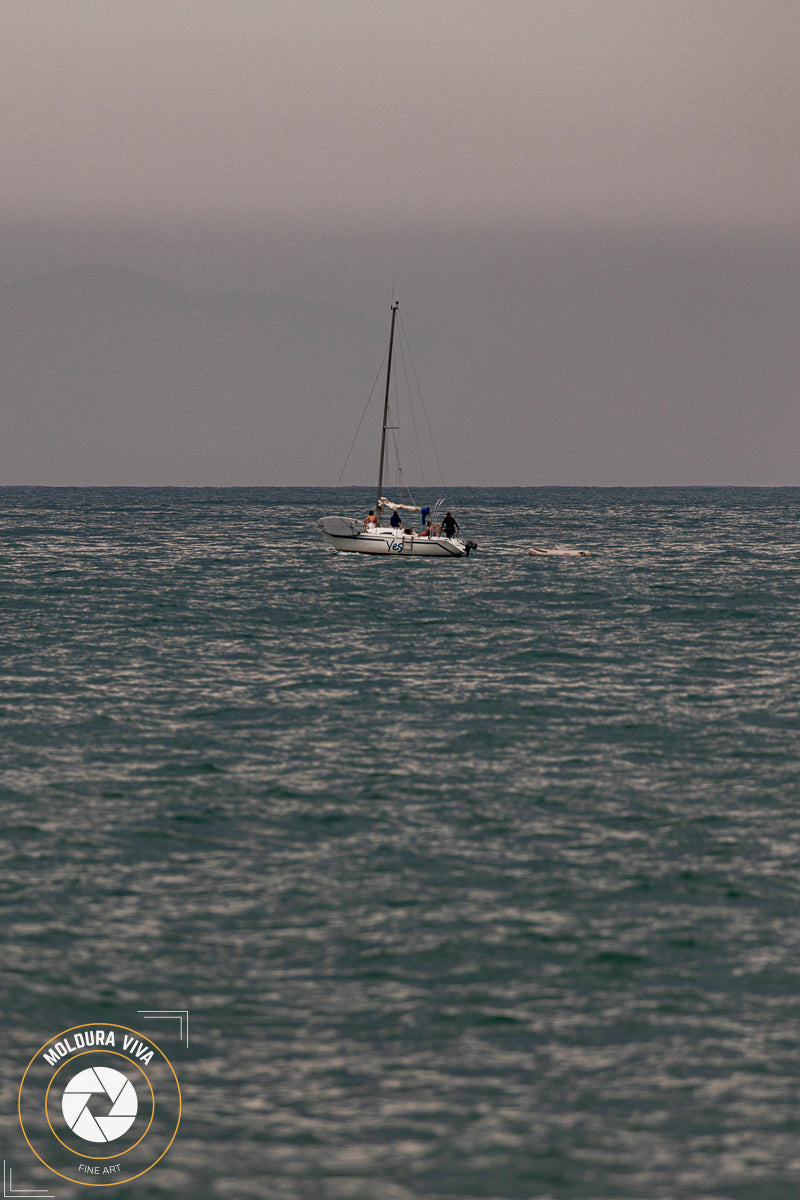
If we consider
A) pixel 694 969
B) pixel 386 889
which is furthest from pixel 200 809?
pixel 694 969

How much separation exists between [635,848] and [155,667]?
72.2 feet

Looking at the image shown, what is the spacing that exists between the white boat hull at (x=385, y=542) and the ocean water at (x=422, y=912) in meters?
36.4

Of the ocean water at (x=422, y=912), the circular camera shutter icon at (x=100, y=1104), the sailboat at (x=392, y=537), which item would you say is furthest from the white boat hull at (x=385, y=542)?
the circular camera shutter icon at (x=100, y=1104)

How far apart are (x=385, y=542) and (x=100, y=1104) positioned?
64.9m

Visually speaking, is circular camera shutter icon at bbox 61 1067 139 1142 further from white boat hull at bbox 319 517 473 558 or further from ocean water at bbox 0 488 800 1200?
white boat hull at bbox 319 517 473 558

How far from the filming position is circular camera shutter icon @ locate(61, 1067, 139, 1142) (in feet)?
36.9

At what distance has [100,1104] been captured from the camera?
1155 centimetres

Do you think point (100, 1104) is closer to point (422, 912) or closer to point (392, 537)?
point (422, 912)

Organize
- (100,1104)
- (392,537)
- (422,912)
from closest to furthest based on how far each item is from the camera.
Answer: (100,1104), (422,912), (392,537)

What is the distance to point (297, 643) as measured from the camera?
42594mm

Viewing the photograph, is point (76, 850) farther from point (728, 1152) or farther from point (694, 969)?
point (728, 1152)

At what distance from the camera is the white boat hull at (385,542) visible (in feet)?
247

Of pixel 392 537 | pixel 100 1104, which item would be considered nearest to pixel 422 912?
pixel 100 1104

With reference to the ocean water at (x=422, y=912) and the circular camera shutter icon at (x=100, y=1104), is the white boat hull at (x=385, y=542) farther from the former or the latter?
the circular camera shutter icon at (x=100, y=1104)
